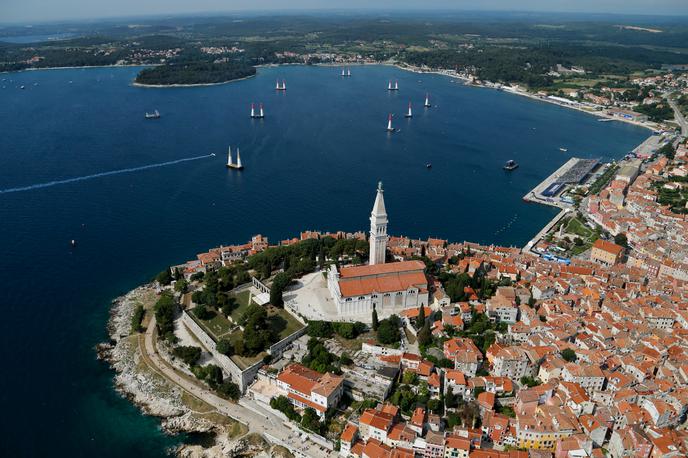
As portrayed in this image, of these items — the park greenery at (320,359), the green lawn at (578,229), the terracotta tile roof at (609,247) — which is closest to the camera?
the park greenery at (320,359)

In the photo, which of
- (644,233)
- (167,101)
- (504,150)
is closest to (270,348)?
(644,233)

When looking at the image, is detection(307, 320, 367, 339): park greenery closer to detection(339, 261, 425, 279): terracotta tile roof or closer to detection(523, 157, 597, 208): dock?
detection(339, 261, 425, 279): terracotta tile roof

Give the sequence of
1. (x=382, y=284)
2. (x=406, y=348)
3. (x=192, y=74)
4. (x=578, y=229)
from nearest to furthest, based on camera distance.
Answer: (x=406, y=348)
(x=382, y=284)
(x=578, y=229)
(x=192, y=74)

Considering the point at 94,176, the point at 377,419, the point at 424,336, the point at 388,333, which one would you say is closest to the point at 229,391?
the point at 377,419

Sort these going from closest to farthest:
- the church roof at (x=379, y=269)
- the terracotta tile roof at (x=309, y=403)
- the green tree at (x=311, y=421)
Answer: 1. the green tree at (x=311, y=421)
2. the terracotta tile roof at (x=309, y=403)
3. the church roof at (x=379, y=269)

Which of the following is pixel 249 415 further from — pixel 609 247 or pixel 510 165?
pixel 510 165

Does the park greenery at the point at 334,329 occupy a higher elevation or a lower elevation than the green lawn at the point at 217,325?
higher

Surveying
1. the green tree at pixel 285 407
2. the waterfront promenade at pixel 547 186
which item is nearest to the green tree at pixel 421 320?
the green tree at pixel 285 407

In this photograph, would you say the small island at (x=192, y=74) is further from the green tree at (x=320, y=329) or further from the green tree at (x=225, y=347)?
the green tree at (x=320, y=329)
